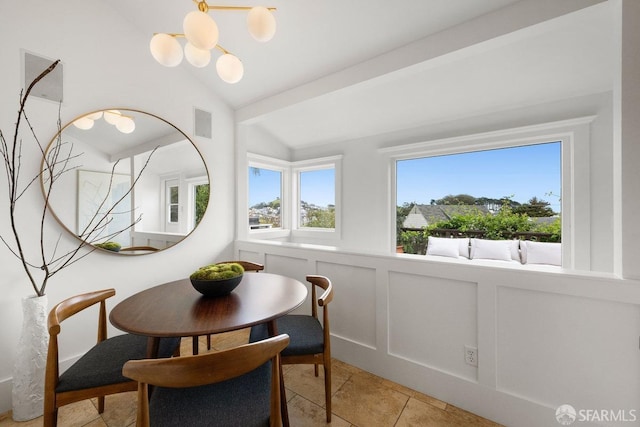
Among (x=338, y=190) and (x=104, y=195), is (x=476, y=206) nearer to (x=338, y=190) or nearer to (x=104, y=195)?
(x=338, y=190)

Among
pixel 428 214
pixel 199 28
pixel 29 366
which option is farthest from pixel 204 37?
pixel 428 214

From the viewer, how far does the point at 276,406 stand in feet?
3.06

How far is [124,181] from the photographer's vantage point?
2121 mm

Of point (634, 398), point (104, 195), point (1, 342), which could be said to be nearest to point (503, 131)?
point (634, 398)

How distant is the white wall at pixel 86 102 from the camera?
1.67m

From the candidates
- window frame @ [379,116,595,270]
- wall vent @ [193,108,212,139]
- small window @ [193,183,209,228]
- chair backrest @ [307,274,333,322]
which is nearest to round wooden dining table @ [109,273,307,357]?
chair backrest @ [307,274,333,322]

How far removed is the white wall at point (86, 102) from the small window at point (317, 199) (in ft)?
5.62

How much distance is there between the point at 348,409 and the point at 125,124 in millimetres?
2683

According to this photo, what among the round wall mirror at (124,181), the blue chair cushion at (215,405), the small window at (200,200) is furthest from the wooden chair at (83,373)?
the small window at (200,200)

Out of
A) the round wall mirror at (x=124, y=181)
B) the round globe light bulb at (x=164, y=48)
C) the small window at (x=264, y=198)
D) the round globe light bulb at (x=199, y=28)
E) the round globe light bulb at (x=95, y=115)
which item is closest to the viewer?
the round globe light bulb at (x=199, y=28)

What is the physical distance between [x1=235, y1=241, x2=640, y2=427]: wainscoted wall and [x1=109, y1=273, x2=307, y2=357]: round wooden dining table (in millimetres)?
730

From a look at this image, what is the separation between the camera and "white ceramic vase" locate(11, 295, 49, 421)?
1.53 meters

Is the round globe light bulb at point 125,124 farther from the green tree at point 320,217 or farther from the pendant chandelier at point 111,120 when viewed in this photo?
the green tree at point 320,217

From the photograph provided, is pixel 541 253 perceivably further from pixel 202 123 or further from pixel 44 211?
pixel 44 211
